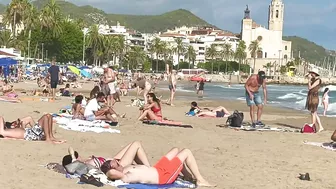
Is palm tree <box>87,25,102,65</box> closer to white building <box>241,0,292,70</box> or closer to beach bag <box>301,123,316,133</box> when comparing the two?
white building <box>241,0,292,70</box>

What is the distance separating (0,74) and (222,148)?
3189 cm

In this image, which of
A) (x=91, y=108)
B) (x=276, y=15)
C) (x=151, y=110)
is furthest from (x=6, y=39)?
(x=276, y=15)

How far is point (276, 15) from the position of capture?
168500 millimetres

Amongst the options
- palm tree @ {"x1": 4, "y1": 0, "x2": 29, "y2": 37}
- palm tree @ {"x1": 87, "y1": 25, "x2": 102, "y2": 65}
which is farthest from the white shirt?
palm tree @ {"x1": 87, "y1": 25, "x2": 102, "y2": 65}

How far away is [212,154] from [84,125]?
3.28 metres

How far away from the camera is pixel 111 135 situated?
10664 millimetres

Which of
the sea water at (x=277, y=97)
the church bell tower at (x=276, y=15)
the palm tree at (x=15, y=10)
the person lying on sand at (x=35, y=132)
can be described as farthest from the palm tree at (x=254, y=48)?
the person lying on sand at (x=35, y=132)

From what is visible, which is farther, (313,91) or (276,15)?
(276,15)

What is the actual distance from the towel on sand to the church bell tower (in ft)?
524

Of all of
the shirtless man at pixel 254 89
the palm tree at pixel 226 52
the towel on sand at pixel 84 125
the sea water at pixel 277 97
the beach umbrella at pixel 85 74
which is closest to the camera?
the towel on sand at pixel 84 125

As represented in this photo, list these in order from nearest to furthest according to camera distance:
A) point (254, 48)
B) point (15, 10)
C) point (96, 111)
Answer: point (96, 111), point (15, 10), point (254, 48)

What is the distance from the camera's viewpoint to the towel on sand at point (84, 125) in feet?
35.8

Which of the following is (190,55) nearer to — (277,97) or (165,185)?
(277,97)

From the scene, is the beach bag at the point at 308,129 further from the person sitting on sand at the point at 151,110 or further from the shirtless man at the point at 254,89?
the person sitting on sand at the point at 151,110
